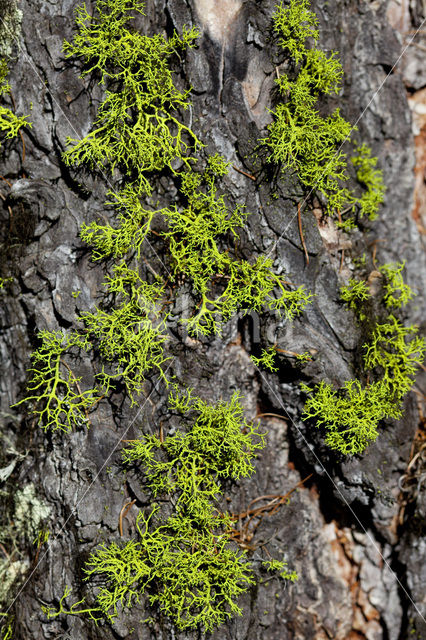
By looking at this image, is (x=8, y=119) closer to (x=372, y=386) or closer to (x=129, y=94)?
(x=129, y=94)

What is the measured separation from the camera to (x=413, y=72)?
335 centimetres

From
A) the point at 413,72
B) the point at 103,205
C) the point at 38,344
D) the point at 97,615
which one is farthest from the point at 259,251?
the point at 97,615

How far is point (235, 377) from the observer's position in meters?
2.82

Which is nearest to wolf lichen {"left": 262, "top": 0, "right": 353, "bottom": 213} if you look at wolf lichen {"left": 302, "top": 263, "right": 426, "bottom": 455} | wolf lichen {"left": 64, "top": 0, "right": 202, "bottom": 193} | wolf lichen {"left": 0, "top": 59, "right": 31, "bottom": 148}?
wolf lichen {"left": 64, "top": 0, "right": 202, "bottom": 193}

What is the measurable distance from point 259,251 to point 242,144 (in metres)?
0.59

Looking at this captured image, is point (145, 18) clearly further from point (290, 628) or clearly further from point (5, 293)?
point (290, 628)

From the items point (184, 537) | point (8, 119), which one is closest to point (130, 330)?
point (184, 537)

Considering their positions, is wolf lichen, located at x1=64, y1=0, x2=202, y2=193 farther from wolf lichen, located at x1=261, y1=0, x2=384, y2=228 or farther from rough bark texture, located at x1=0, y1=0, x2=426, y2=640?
wolf lichen, located at x1=261, y1=0, x2=384, y2=228

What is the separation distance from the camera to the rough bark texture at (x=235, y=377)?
8.71ft

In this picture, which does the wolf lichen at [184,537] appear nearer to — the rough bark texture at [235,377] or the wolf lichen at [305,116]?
the rough bark texture at [235,377]

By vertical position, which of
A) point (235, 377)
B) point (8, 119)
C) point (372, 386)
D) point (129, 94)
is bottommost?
point (235, 377)

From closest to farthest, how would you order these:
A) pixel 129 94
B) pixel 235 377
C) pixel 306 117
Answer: pixel 129 94 < pixel 306 117 < pixel 235 377

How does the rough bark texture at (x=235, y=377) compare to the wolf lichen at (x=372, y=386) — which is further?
the wolf lichen at (x=372, y=386)

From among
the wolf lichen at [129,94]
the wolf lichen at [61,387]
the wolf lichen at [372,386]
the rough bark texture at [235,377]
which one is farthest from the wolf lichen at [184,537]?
the wolf lichen at [129,94]
